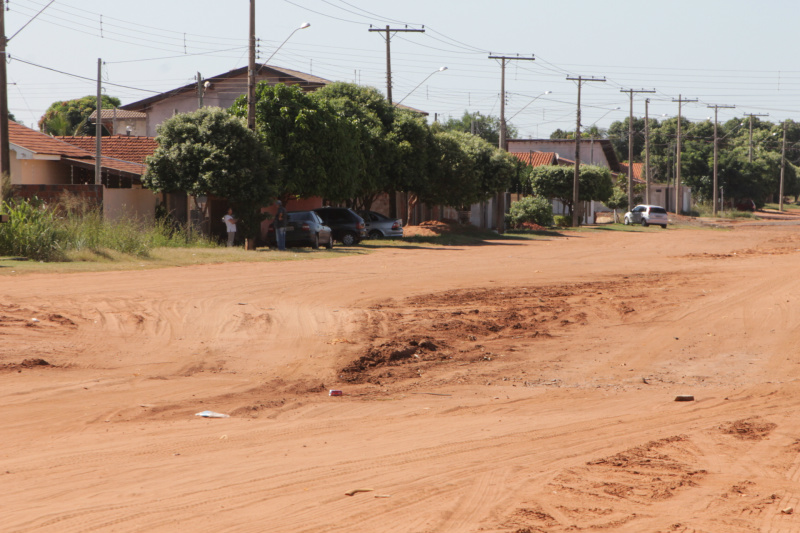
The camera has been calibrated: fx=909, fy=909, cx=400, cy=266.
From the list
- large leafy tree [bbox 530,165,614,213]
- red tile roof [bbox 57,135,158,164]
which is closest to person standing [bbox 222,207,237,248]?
red tile roof [bbox 57,135,158,164]

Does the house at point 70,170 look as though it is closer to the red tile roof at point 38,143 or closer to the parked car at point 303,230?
the red tile roof at point 38,143

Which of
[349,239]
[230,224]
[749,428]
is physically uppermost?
[230,224]

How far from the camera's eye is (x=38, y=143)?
1326 inches

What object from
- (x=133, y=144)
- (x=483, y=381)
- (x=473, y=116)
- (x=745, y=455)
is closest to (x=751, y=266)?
(x=483, y=381)

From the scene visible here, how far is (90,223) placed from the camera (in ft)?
79.3

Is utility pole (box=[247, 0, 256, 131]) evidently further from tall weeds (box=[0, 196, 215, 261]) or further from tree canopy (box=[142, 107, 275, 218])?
tall weeds (box=[0, 196, 215, 261])

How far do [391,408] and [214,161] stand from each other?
22.2 meters

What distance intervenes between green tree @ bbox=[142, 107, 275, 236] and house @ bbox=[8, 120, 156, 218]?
2078 millimetres

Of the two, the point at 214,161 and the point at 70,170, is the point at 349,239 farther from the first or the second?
the point at 70,170

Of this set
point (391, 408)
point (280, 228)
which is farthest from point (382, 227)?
point (391, 408)

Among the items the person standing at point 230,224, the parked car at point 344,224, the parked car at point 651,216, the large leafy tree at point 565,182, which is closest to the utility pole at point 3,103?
the person standing at point 230,224

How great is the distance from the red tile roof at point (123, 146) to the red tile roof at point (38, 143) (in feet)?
17.6

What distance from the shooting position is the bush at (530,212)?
185ft

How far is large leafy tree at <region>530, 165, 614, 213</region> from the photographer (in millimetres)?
61844
